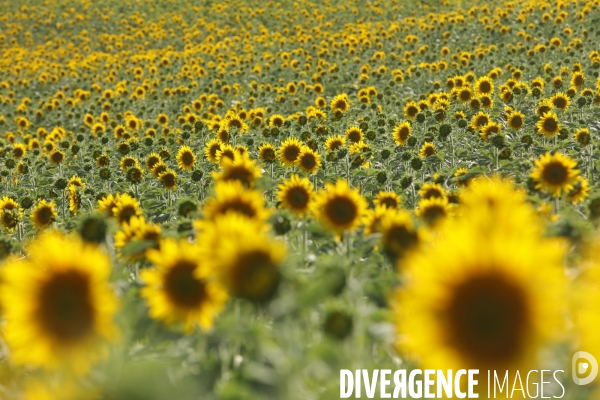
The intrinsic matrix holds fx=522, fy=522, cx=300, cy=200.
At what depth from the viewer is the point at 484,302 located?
Answer: 5.01 ft

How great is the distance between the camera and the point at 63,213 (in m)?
7.61

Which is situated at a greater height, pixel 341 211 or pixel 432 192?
pixel 432 192

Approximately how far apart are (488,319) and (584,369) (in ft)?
2.97

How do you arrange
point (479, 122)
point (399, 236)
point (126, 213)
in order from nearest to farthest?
point (399, 236)
point (126, 213)
point (479, 122)

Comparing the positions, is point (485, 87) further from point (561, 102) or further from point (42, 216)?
point (42, 216)

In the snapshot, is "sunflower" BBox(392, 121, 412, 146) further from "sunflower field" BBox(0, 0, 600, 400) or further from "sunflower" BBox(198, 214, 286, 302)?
"sunflower" BBox(198, 214, 286, 302)

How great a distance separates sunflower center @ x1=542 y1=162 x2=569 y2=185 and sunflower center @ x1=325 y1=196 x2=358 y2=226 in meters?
1.66

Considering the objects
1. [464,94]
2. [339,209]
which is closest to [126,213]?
[339,209]

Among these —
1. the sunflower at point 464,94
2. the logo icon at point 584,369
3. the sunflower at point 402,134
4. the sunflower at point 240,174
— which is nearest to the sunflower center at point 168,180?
the sunflower at point 240,174

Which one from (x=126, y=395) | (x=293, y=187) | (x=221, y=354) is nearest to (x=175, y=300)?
(x=221, y=354)

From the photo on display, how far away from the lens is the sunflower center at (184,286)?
2182 millimetres

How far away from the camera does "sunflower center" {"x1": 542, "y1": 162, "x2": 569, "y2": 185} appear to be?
12.7 ft

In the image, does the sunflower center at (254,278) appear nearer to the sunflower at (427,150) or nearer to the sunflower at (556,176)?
the sunflower at (556,176)

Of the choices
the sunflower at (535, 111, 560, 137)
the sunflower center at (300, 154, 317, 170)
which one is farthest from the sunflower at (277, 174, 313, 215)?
the sunflower at (535, 111, 560, 137)
